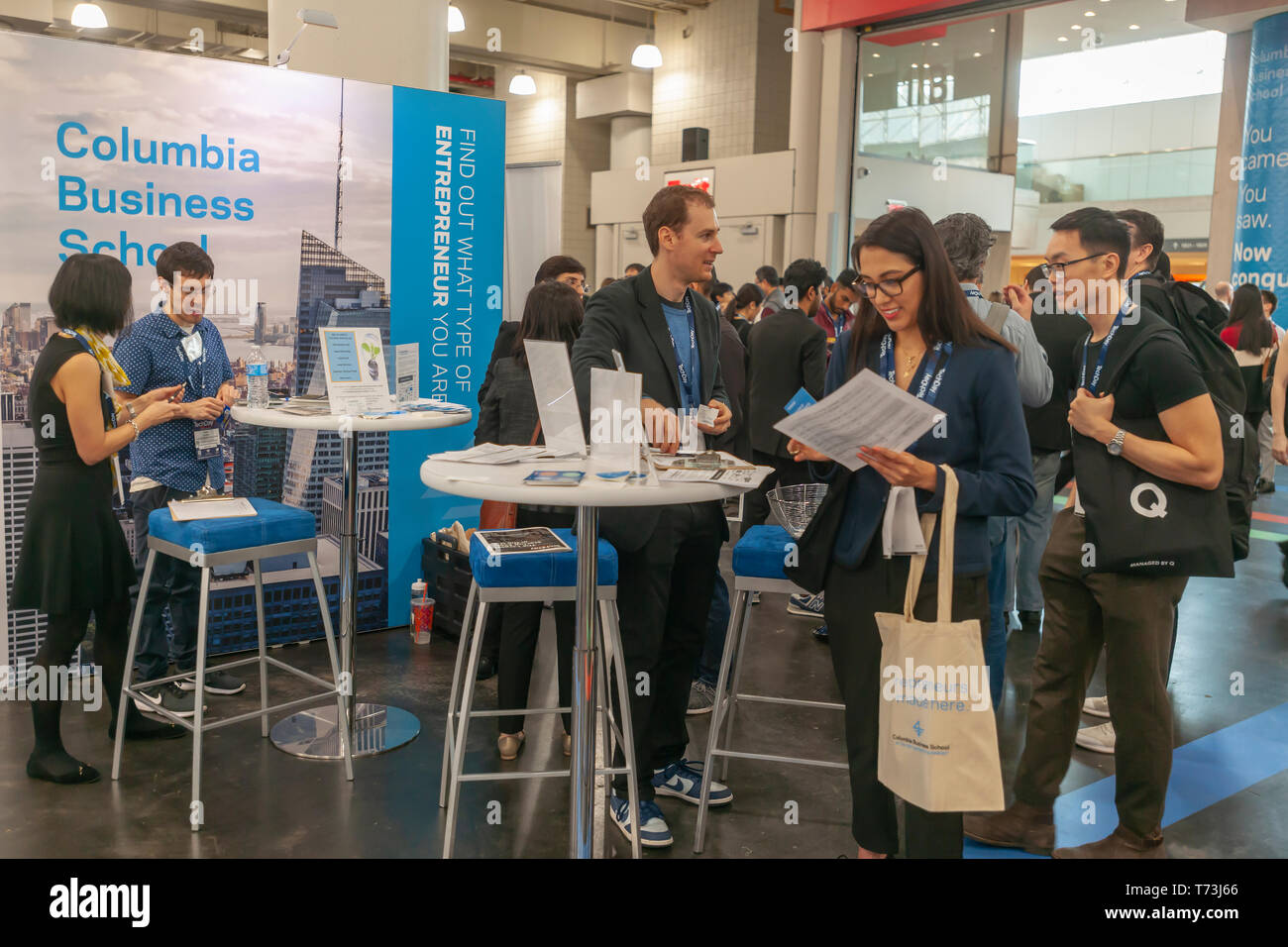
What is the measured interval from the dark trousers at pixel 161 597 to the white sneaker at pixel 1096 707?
3294mm

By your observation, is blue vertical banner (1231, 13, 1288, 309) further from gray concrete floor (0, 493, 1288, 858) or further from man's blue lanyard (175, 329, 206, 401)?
man's blue lanyard (175, 329, 206, 401)

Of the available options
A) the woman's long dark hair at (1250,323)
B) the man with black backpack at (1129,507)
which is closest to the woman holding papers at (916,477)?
the man with black backpack at (1129,507)

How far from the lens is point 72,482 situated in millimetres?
3037

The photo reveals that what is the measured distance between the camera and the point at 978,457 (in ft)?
6.78

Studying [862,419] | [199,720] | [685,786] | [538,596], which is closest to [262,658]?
[199,720]

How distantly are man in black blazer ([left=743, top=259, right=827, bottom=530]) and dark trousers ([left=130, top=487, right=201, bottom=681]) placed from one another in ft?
8.62

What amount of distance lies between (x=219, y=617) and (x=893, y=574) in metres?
3.15

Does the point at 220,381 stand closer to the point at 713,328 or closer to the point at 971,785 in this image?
the point at 713,328

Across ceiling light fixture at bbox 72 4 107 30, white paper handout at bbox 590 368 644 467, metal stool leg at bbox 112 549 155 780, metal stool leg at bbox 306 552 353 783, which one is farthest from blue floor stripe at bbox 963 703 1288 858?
ceiling light fixture at bbox 72 4 107 30

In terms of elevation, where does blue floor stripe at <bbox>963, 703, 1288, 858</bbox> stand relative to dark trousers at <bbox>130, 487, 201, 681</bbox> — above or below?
below

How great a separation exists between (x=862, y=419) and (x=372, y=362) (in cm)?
197

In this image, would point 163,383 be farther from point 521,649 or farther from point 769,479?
point 769,479

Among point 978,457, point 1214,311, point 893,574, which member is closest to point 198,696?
point 893,574

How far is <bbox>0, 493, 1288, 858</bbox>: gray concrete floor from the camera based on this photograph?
9.13 feet
